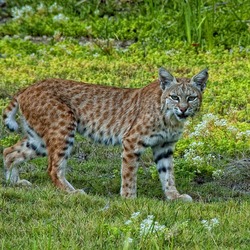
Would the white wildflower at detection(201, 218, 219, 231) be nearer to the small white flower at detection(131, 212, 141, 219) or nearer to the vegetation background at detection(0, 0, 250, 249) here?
the vegetation background at detection(0, 0, 250, 249)

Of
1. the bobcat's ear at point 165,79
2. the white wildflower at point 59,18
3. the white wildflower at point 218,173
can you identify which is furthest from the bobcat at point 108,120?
the white wildflower at point 59,18

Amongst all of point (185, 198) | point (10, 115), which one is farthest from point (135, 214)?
point (10, 115)

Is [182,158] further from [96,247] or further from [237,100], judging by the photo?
[96,247]

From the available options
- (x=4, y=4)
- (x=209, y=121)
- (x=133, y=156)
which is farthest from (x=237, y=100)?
(x=4, y=4)

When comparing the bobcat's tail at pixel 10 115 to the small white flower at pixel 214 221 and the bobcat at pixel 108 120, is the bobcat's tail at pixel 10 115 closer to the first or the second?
the bobcat at pixel 108 120

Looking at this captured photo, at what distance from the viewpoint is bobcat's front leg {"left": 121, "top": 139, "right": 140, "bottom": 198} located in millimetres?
8367

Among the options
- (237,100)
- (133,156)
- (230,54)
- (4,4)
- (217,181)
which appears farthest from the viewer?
(4,4)

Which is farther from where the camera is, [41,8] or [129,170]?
[41,8]

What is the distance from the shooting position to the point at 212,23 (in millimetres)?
14188

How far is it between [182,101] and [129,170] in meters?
0.83

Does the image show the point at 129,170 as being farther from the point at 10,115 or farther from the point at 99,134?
the point at 10,115

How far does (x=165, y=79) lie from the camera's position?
8602 mm

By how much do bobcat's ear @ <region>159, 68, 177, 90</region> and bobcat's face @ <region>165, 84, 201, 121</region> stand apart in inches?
3.3

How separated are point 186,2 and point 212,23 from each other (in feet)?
1.82
